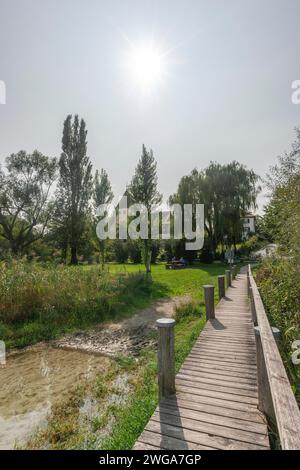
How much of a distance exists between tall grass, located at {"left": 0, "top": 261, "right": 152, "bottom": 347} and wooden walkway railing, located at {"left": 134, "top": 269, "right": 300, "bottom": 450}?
18.0ft

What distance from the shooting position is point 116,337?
25.9 feet

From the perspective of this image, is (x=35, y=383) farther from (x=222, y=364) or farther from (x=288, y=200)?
(x=288, y=200)

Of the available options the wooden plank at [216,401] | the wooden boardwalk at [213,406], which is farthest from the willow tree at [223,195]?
the wooden plank at [216,401]

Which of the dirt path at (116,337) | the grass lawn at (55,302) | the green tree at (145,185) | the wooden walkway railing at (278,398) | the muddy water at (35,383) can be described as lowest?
the muddy water at (35,383)

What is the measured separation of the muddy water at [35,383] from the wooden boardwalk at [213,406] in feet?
7.70

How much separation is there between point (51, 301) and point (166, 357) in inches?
288

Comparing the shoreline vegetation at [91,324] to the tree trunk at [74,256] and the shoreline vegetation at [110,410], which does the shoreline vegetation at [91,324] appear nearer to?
the shoreline vegetation at [110,410]

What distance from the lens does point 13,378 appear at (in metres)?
5.68

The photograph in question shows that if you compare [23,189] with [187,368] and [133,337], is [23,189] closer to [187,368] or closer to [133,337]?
[133,337]

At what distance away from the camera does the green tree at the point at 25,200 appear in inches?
1105

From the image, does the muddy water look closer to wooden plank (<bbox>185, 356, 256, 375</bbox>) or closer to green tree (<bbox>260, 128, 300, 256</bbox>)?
wooden plank (<bbox>185, 356, 256, 375</bbox>)

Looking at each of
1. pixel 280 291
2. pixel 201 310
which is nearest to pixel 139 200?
pixel 201 310

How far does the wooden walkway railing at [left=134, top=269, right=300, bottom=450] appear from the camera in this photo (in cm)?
192

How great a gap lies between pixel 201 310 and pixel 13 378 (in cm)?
614
